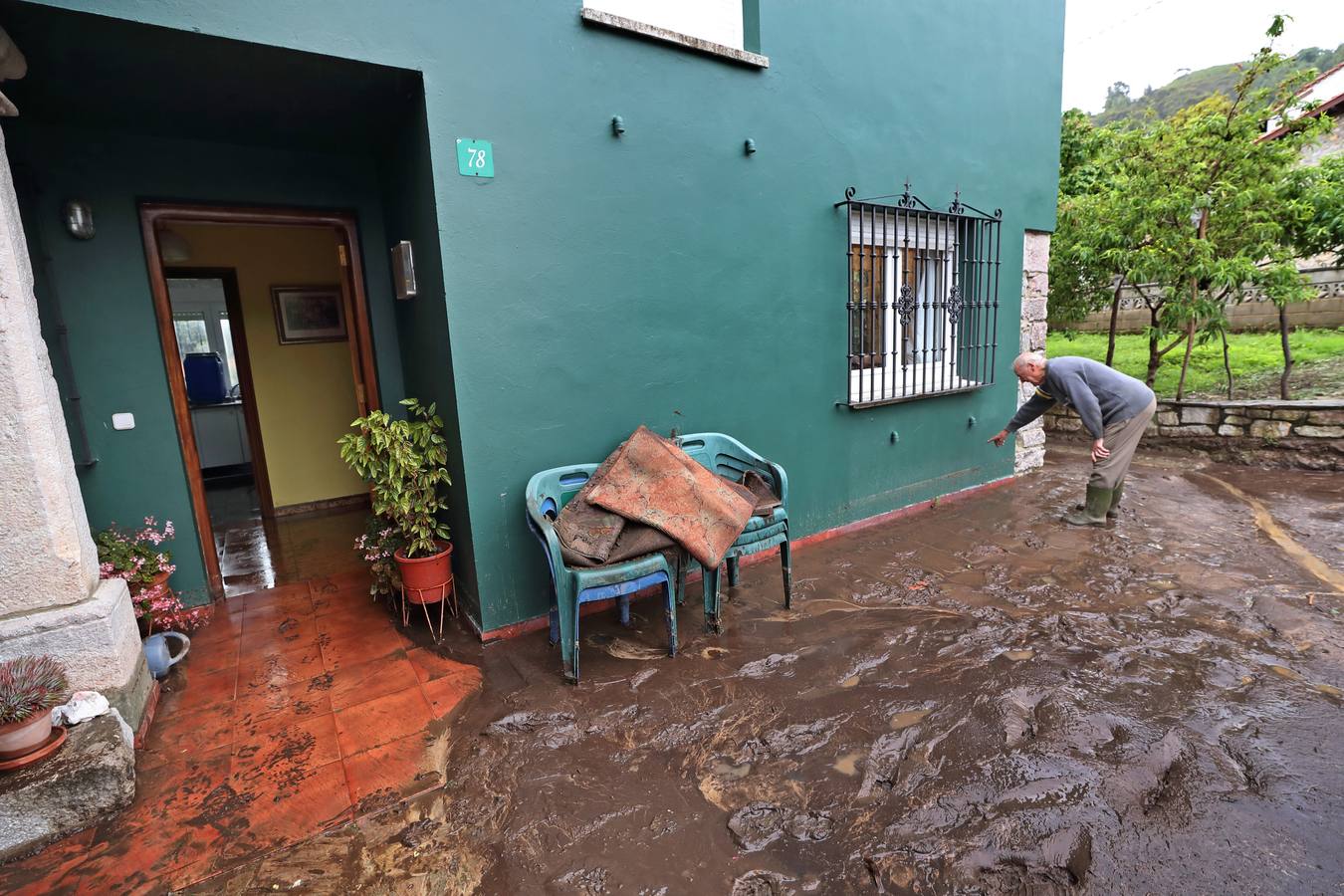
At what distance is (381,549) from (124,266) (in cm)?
190

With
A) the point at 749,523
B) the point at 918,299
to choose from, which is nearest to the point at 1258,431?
the point at 918,299

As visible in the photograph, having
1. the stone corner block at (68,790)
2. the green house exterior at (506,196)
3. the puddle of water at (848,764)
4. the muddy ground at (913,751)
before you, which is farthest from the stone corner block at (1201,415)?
the stone corner block at (68,790)

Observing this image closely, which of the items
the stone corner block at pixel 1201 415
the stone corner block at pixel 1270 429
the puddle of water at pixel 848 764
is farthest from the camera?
the stone corner block at pixel 1201 415

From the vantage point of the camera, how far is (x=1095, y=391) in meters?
4.42

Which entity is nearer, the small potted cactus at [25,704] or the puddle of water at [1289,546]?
the small potted cactus at [25,704]

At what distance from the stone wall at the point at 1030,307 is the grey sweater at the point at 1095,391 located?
1.16 meters

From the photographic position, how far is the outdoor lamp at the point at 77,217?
2965 mm

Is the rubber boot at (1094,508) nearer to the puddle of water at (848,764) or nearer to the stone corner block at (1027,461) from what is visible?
the stone corner block at (1027,461)

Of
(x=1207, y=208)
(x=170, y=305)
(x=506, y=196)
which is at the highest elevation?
(x=1207, y=208)

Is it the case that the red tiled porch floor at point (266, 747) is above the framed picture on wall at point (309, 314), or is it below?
below

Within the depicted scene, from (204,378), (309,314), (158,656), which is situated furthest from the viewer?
(204,378)

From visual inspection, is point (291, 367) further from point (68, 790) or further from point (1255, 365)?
point (1255, 365)

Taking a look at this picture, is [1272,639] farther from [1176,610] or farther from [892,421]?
[892,421]

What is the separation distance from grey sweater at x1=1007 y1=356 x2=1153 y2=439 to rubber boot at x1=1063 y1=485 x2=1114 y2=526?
0.39m
